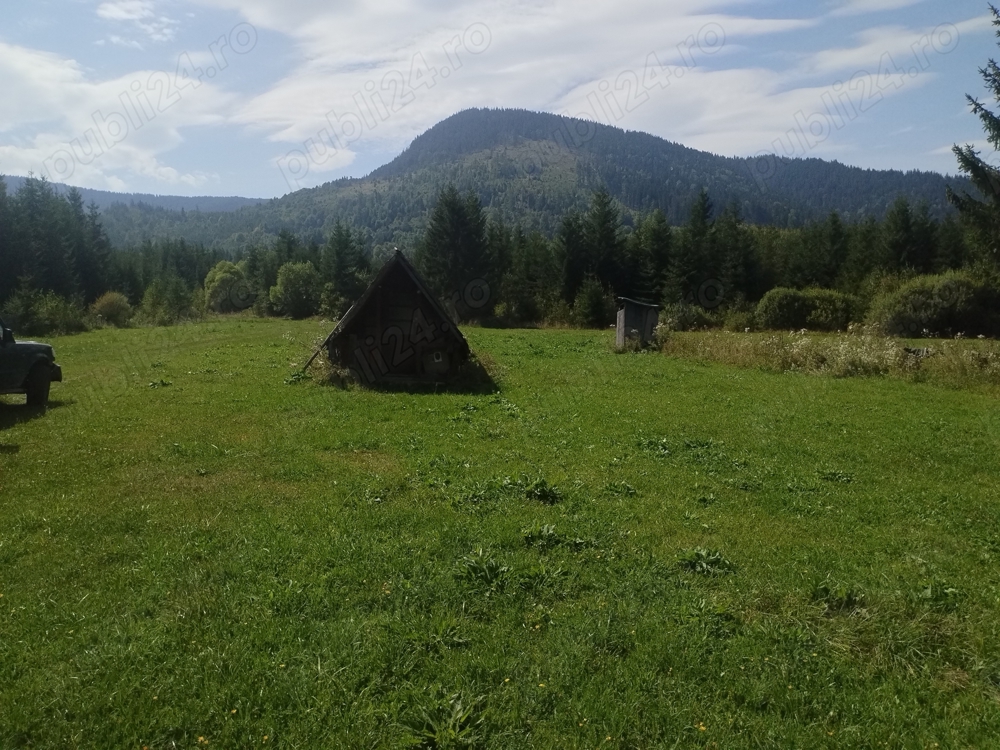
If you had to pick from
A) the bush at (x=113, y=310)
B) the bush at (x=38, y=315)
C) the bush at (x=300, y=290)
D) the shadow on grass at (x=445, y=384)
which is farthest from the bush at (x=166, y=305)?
the shadow on grass at (x=445, y=384)

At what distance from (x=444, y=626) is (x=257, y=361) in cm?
1993

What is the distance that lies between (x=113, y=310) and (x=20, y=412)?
1431 inches

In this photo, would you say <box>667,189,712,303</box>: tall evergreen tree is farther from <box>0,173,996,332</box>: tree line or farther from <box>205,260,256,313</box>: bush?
<box>205,260,256,313</box>: bush

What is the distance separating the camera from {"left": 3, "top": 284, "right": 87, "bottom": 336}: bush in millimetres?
36062

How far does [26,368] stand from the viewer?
14086 millimetres

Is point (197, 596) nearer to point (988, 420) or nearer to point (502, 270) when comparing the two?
point (988, 420)

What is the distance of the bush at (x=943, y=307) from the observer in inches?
1566

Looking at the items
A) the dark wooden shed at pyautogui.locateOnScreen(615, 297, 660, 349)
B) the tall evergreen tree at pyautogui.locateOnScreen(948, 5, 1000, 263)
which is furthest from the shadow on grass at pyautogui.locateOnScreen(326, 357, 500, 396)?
the tall evergreen tree at pyautogui.locateOnScreen(948, 5, 1000, 263)

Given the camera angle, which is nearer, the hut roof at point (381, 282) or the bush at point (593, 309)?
the hut roof at point (381, 282)

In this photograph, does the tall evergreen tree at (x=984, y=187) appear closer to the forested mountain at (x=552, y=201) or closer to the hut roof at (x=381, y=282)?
the hut roof at (x=381, y=282)

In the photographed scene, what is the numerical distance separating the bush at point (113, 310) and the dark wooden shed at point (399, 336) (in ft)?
116

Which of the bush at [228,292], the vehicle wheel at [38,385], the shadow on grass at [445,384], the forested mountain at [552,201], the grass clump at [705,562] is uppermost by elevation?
the forested mountain at [552,201]

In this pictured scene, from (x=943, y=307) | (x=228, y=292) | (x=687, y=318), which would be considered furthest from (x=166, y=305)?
Answer: (x=943, y=307)

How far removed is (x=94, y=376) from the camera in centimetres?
1977
